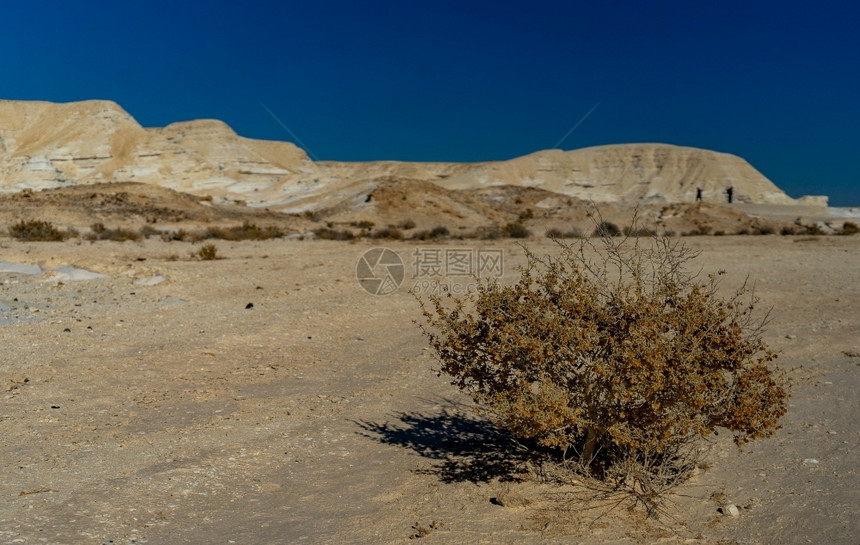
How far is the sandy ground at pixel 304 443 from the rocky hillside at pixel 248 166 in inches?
1354

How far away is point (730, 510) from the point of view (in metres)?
4.34

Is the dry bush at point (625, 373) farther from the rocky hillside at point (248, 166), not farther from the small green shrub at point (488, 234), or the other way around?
the rocky hillside at point (248, 166)

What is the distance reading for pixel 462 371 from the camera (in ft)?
15.9

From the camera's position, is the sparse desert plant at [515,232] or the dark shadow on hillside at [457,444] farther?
the sparse desert plant at [515,232]

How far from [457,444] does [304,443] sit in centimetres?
130

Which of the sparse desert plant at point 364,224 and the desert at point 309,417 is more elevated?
the sparse desert plant at point 364,224

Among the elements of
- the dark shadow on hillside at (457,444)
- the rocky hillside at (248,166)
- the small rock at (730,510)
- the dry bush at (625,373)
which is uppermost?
the rocky hillside at (248,166)

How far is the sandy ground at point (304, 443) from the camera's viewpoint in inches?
165

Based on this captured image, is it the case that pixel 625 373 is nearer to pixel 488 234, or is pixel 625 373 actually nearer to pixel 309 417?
pixel 309 417

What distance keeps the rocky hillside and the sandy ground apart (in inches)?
1354

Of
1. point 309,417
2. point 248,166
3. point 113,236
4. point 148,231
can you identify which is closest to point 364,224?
point 148,231

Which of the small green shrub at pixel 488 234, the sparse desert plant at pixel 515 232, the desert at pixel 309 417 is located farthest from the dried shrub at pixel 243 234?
the sparse desert plant at pixel 515 232

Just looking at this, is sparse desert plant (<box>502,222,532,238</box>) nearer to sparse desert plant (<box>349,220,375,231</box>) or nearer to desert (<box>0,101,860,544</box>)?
desert (<box>0,101,860,544</box>)

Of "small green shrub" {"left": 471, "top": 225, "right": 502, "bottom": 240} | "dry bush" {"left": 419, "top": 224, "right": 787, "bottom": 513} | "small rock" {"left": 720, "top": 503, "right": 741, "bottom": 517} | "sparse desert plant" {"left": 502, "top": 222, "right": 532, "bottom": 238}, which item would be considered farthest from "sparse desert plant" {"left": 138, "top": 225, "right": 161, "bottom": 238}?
"small rock" {"left": 720, "top": 503, "right": 741, "bottom": 517}
